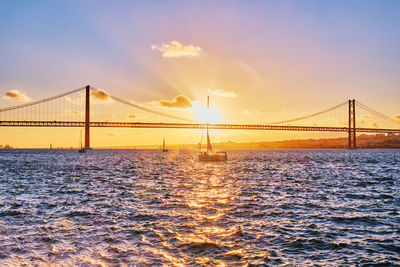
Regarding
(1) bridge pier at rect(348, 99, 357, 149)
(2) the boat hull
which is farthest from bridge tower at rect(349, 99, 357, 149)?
(2) the boat hull

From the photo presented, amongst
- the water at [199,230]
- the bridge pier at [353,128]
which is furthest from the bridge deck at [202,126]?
the water at [199,230]

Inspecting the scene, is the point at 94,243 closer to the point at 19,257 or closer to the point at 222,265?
the point at 19,257

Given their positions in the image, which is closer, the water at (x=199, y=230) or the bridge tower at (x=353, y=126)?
the water at (x=199, y=230)

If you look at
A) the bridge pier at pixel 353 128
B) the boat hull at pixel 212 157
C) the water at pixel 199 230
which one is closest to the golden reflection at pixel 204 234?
the water at pixel 199 230

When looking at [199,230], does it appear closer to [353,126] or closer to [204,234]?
[204,234]

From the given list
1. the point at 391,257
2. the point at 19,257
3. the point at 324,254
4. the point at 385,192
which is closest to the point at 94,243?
the point at 19,257

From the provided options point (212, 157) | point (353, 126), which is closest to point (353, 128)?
point (353, 126)

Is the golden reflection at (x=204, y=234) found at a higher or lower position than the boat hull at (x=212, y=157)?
lower

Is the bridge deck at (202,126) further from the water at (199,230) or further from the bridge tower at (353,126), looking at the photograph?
the water at (199,230)

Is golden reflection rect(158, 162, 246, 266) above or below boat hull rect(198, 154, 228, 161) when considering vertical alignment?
below

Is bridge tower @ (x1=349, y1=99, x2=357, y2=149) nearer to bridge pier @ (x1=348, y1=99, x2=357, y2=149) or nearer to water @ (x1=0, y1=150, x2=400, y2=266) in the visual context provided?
bridge pier @ (x1=348, y1=99, x2=357, y2=149)

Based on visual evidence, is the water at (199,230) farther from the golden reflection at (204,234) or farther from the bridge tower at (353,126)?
the bridge tower at (353,126)
